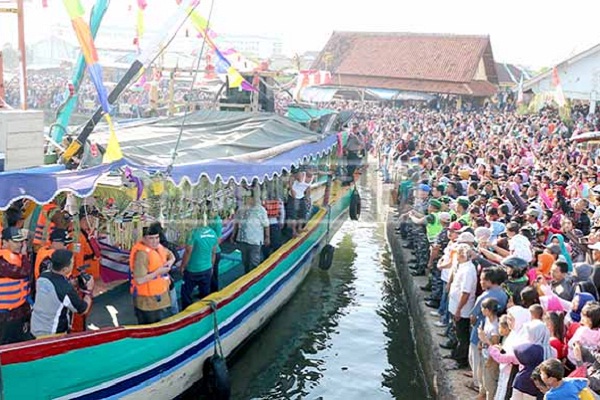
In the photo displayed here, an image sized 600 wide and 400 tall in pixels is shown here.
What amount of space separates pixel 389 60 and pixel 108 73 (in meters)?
17.6

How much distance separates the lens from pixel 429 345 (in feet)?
27.8

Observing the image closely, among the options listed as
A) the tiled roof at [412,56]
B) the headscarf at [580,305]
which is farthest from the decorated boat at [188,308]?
the tiled roof at [412,56]

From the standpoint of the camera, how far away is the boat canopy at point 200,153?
575 centimetres

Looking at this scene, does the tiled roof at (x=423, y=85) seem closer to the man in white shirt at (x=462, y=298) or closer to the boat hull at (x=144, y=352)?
the boat hull at (x=144, y=352)

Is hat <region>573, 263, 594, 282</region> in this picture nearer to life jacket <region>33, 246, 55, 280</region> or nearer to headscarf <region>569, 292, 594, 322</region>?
headscarf <region>569, 292, 594, 322</region>

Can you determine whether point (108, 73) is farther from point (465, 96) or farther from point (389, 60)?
point (465, 96)

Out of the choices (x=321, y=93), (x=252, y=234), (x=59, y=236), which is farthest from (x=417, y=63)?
(x=59, y=236)

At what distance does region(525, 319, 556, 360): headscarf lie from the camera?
17.3 feet

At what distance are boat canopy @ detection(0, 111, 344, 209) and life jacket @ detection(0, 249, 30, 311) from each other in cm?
56

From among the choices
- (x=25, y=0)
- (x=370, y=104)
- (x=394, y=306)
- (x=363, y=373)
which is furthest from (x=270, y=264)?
(x=370, y=104)

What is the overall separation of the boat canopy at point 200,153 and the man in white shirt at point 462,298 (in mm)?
2856

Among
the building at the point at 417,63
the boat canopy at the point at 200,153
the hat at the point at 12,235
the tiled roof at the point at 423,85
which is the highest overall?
the building at the point at 417,63

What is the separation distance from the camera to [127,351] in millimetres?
6328

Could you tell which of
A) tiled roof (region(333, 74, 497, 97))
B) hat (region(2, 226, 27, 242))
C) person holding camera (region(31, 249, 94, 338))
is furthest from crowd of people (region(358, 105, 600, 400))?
tiled roof (region(333, 74, 497, 97))
